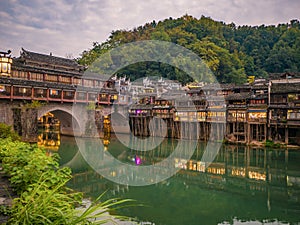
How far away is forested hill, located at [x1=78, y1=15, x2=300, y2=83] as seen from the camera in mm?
64938

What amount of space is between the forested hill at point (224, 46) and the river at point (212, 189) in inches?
1573

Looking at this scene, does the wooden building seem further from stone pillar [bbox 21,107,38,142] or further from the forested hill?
the forested hill

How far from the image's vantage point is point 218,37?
76688mm

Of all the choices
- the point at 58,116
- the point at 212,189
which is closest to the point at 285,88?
the point at 212,189

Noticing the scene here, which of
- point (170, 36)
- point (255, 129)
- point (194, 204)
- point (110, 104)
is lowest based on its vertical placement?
point (194, 204)

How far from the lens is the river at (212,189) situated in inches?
462

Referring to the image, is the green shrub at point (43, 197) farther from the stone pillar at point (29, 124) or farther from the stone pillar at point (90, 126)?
the stone pillar at point (90, 126)

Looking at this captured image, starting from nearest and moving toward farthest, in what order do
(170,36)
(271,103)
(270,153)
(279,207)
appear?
(279,207) → (270,153) → (271,103) → (170,36)

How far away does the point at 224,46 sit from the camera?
73250mm

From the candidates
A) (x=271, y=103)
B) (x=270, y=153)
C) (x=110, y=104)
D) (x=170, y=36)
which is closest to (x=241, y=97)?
(x=271, y=103)

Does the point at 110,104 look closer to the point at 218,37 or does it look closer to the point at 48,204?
the point at 48,204

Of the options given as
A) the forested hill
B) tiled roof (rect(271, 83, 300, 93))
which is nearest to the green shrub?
tiled roof (rect(271, 83, 300, 93))

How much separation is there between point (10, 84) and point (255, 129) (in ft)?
97.7

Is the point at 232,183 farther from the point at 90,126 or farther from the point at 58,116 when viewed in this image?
the point at 58,116
